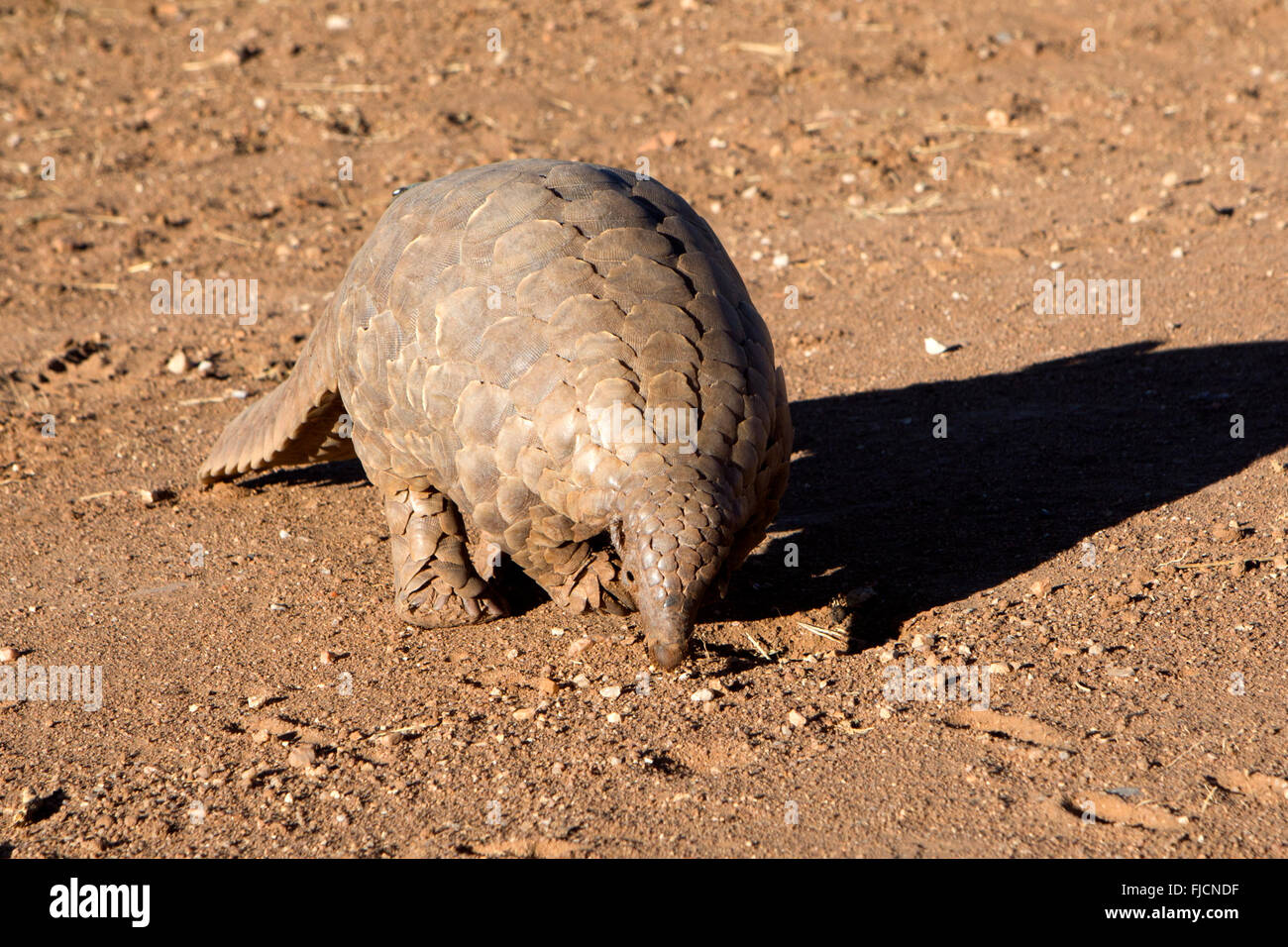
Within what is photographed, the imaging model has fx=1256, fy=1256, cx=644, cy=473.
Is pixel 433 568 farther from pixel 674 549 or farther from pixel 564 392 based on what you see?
pixel 674 549

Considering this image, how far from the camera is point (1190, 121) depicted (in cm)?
1195

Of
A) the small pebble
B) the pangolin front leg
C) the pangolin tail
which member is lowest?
the small pebble

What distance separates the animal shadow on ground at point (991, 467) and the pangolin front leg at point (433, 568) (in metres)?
1.06

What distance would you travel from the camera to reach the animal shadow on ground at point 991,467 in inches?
217

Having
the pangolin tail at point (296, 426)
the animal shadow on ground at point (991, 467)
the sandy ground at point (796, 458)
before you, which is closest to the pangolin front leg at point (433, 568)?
the sandy ground at point (796, 458)

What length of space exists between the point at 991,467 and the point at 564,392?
310 centimetres

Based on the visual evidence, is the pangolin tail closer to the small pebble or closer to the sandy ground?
the sandy ground

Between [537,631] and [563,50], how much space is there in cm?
953

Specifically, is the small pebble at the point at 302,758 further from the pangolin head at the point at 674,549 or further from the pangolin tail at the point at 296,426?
the pangolin tail at the point at 296,426

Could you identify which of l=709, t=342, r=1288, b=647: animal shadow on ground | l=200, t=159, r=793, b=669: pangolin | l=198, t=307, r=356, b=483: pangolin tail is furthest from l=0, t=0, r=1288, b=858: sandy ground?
l=200, t=159, r=793, b=669: pangolin

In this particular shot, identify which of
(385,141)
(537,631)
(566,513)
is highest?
(385,141)

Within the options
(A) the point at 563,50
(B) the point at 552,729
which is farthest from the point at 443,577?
(A) the point at 563,50

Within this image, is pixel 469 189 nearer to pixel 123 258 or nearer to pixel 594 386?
pixel 594 386

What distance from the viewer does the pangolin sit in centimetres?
414
